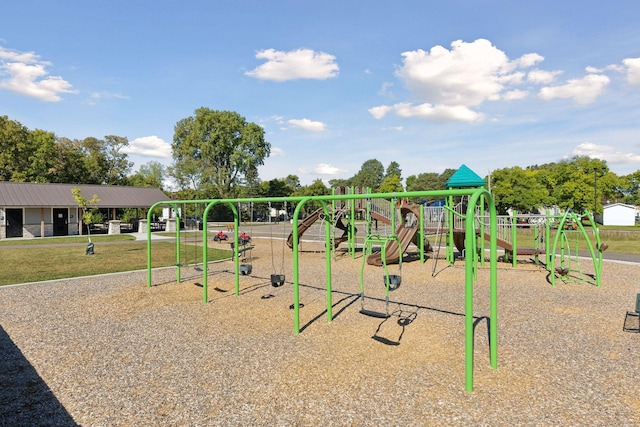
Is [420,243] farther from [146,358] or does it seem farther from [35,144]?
[35,144]

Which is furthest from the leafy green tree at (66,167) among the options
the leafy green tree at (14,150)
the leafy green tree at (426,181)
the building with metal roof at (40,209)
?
the leafy green tree at (426,181)

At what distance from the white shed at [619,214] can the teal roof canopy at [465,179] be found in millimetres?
52913

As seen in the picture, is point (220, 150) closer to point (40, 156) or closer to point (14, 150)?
point (40, 156)

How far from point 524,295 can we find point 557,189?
57.1 m

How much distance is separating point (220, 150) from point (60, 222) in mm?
27078

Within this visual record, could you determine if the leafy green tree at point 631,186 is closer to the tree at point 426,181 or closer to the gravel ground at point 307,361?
the tree at point 426,181

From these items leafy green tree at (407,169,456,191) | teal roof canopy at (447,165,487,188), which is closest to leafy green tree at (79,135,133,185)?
teal roof canopy at (447,165,487,188)

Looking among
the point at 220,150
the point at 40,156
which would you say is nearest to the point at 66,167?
the point at 40,156

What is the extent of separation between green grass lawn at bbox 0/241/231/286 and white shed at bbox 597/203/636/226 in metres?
58.9

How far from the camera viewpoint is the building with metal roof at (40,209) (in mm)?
26781

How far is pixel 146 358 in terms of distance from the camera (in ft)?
17.9

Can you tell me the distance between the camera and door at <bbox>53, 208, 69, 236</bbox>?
29.0m

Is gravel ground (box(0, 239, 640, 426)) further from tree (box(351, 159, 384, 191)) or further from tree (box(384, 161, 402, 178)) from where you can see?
tree (box(384, 161, 402, 178))

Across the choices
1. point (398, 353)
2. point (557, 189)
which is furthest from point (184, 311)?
point (557, 189)
